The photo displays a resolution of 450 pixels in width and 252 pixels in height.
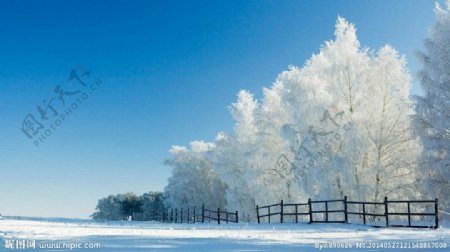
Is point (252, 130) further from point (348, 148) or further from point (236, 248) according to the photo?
point (236, 248)

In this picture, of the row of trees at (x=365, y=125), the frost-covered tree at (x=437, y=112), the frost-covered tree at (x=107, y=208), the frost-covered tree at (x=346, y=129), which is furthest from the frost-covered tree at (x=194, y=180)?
the frost-covered tree at (x=107, y=208)

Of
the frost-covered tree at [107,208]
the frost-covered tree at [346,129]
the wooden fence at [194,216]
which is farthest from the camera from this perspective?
the frost-covered tree at [107,208]

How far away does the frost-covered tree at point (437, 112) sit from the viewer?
21562mm

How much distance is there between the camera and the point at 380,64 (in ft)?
87.4

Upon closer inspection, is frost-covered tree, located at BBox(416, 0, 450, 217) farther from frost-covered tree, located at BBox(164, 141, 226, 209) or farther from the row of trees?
frost-covered tree, located at BBox(164, 141, 226, 209)

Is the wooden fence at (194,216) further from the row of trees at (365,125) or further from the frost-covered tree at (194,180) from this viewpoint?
the row of trees at (365,125)

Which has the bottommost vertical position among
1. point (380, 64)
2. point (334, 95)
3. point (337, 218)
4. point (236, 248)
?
point (337, 218)

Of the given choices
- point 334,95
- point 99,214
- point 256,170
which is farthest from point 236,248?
point 99,214

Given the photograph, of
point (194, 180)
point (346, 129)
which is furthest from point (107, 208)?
point (346, 129)

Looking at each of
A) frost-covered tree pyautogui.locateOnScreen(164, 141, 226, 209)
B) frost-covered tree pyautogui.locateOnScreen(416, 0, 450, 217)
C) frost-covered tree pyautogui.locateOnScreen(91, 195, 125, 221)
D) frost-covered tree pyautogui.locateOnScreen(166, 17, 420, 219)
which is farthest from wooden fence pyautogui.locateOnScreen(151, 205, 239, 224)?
frost-covered tree pyautogui.locateOnScreen(91, 195, 125, 221)

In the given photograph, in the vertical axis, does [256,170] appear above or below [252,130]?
below

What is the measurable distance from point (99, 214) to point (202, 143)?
366 ft

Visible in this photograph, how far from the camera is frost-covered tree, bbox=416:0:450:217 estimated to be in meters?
21.6

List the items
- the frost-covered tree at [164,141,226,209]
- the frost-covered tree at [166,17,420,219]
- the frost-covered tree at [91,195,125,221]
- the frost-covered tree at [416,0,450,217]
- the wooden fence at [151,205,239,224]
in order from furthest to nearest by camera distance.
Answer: the frost-covered tree at [91,195,125,221], the frost-covered tree at [164,141,226,209], the wooden fence at [151,205,239,224], the frost-covered tree at [166,17,420,219], the frost-covered tree at [416,0,450,217]
